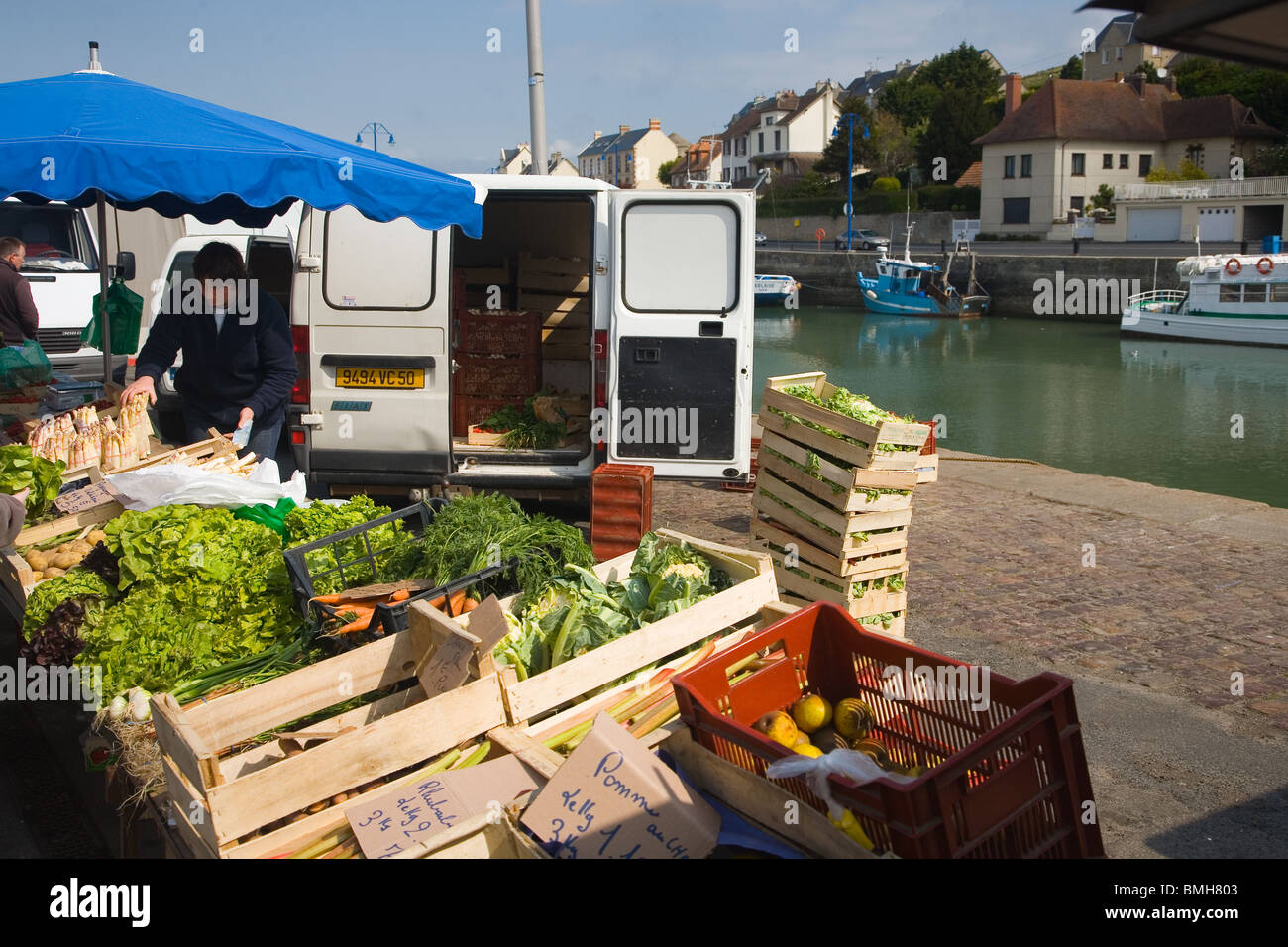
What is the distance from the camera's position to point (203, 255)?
22.6 ft

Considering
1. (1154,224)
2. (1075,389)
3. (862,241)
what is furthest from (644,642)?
(862,241)

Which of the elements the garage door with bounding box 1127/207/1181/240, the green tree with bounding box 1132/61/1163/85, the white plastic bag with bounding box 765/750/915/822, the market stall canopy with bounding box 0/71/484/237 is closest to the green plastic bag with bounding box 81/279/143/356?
the market stall canopy with bounding box 0/71/484/237

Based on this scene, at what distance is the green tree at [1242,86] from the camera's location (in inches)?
2589

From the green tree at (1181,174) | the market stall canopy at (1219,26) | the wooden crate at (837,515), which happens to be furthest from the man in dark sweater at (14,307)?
the green tree at (1181,174)

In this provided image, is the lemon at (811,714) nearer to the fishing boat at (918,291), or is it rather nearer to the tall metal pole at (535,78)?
the tall metal pole at (535,78)

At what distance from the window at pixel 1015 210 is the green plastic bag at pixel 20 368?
68.9 meters

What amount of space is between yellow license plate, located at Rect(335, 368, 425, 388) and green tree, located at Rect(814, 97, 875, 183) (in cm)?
7745

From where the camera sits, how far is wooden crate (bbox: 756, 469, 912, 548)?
21.5 ft

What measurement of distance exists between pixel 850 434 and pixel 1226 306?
123 feet

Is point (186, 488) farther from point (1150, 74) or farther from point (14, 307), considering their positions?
point (1150, 74)

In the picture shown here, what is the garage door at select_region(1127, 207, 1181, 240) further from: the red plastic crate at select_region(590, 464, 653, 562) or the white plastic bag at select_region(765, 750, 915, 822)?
the white plastic bag at select_region(765, 750, 915, 822)

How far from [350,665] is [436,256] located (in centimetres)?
442

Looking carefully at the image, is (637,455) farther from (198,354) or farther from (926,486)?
(926,486)
